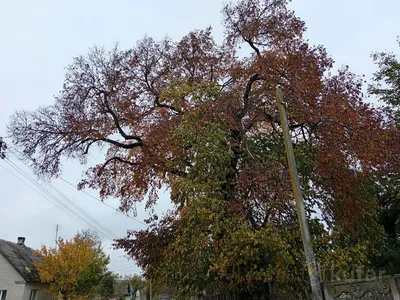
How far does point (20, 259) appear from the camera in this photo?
78.1 feet

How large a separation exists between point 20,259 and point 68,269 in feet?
14.0

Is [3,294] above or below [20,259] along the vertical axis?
below

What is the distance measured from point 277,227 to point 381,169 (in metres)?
4.35

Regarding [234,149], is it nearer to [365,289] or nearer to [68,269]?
[365,289]

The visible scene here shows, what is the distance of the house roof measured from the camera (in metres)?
22.0

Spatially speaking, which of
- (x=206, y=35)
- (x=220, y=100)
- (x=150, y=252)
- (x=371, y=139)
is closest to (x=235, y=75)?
(x=220, y=100)

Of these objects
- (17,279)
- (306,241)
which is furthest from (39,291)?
(306,241)

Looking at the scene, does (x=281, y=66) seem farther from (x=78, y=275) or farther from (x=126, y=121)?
(x=78, y=275)

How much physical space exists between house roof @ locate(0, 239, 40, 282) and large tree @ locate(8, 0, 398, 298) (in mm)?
13156

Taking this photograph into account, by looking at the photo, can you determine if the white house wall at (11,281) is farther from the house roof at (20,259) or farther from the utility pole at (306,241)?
the utility pole at (306,241)

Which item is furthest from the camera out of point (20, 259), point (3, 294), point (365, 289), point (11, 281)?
point (20, 259)

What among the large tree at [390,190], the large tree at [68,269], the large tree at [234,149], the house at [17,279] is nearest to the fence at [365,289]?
the large tree at [234,149]

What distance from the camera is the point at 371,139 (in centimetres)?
917

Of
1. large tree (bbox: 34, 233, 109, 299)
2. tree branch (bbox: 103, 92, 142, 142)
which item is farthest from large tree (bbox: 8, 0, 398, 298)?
large tree (bbox: 34, 233, 109, 299)
